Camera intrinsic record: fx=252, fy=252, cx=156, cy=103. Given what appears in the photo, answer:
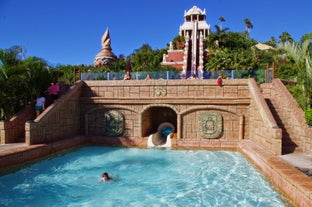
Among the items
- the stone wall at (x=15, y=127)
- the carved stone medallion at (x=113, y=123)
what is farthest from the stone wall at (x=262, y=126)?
the stone wall at (x=15, y=127)

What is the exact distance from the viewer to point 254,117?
9977mm

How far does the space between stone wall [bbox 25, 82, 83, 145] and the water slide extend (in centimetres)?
364

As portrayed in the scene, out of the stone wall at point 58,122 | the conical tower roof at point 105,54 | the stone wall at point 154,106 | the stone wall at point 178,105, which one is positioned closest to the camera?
the stone wall at point 58,122

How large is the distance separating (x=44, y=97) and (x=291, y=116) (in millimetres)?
10098

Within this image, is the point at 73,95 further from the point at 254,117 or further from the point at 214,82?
the point at 254,117

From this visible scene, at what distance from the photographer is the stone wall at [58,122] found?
29.9ft

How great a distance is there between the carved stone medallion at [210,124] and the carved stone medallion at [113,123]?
12.1 feet

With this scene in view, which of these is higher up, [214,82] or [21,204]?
[214,82]

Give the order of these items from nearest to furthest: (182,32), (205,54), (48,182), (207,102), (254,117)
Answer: (48,182)
(254,117)
(207,102)
(205,54)
(182,32)

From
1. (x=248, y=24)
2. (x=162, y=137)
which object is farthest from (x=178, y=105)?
(x=248, y=24)

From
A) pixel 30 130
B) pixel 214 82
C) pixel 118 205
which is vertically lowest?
pixel 118 205

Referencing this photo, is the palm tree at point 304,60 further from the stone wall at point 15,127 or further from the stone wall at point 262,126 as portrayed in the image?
the stone wall at point 15,127

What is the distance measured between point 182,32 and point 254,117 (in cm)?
4598

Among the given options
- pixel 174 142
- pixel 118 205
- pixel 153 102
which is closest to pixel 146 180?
pixel 118 205
